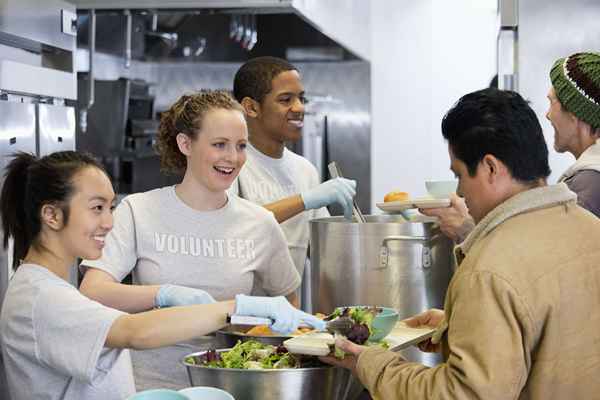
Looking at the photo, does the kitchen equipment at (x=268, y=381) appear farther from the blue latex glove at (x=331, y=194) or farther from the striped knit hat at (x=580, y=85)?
the striped knit hat at (x=580, y=85)

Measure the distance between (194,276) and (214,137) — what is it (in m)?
0.35

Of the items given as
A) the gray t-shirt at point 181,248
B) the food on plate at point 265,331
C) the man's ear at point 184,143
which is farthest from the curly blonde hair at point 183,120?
the food on plate at point 265,331

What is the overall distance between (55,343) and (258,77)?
4.77 feet

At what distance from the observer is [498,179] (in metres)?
1.61

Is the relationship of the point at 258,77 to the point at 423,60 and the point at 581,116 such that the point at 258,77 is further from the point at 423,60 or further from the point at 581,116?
the point at 423,60

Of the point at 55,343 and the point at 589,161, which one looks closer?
the point at 55,343

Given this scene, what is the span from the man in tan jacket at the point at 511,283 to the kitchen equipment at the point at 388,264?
2.07ft

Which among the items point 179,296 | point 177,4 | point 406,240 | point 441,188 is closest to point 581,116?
point 441,188

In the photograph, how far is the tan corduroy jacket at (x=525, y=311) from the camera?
1.47 m

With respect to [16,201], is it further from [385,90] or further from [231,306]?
[385,90]

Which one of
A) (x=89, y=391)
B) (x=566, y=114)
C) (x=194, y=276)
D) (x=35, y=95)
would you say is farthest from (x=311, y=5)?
(x=89, y=391)

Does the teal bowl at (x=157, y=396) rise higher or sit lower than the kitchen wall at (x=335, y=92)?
lower

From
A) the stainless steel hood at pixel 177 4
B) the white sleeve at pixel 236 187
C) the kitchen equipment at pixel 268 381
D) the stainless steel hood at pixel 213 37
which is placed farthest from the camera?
the stainless steel hood at pixel 213 37

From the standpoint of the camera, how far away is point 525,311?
148 centimetres
